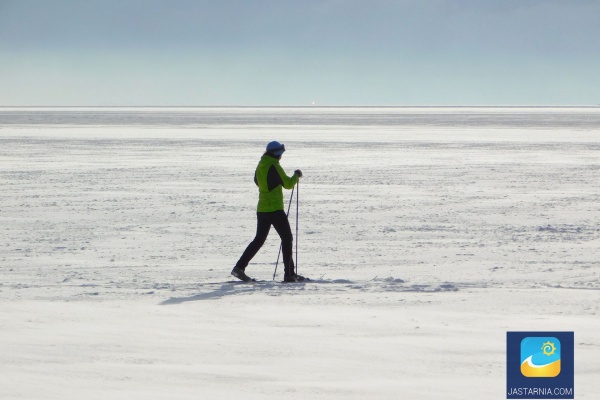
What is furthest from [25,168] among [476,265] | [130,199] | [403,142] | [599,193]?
[403,142]

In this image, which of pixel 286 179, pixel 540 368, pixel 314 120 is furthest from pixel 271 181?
pixel 314 120

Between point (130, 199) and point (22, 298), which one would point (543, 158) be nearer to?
point (130, 199)

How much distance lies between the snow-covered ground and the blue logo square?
0.33ft

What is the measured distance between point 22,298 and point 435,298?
3548mm

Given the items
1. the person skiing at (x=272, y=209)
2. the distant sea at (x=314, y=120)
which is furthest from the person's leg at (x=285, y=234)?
the distant sea at (x=314, y=120)

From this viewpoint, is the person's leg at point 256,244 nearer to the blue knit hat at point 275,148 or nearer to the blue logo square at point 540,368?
the blue knit hat at point 275,148

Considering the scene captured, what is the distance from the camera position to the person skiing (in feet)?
31.4

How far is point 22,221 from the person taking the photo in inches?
577

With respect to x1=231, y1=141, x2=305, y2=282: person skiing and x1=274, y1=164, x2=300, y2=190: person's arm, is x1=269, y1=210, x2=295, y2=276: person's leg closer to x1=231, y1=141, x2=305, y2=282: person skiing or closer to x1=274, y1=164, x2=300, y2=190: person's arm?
x1=231, y1=141, x2=305, y2=282: person skiing

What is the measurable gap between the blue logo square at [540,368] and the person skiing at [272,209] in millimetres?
3523

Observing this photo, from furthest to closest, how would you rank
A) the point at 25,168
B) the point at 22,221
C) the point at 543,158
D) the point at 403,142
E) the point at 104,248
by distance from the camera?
the point at 403,142 < the point at 543,158 < the point at 25,168 < the point at 22,221 < the point at 104,248

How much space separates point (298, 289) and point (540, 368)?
3.75 m

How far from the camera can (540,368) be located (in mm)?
5836

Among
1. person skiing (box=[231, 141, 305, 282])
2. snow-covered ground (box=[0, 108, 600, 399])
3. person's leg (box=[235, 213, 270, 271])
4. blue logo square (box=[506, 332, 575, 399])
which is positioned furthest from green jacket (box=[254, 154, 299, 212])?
blue logo square (box=[506, 332, 575, 399])
